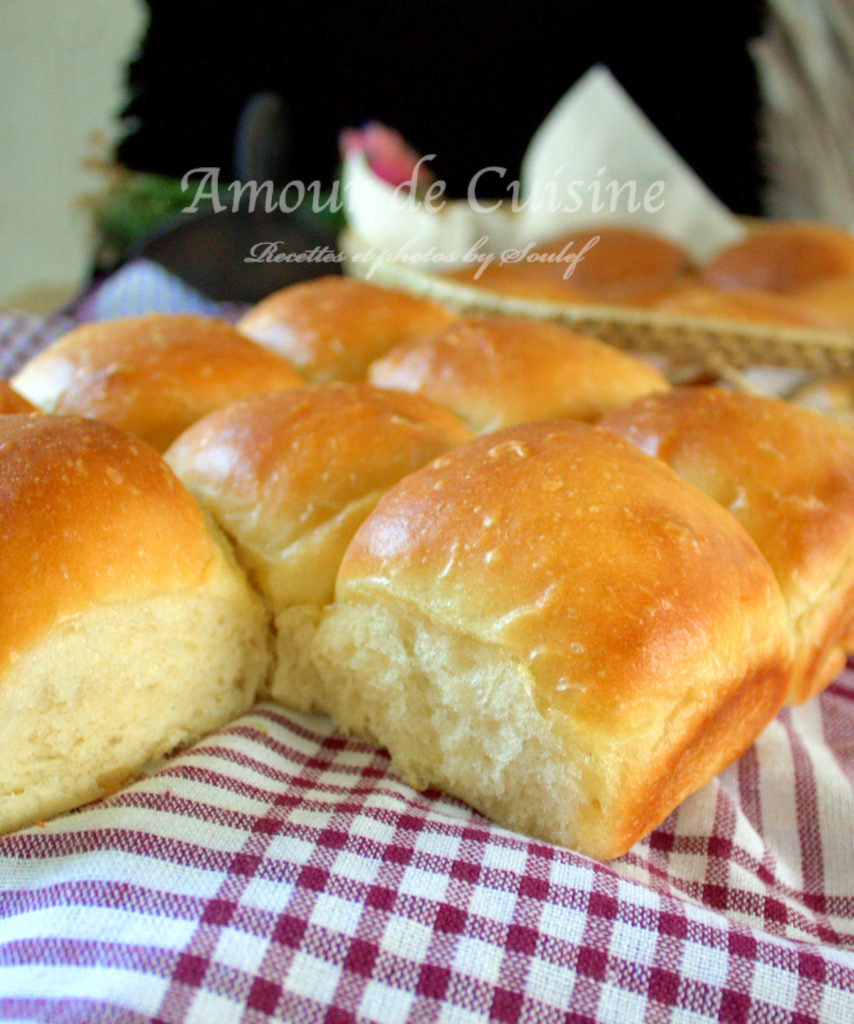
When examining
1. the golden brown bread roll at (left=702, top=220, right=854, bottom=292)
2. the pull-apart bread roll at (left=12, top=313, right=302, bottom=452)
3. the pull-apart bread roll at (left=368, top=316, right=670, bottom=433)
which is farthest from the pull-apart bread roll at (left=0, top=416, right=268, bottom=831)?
the golden brown bread roll at (left=702, top=220, right=854, bottom=292)

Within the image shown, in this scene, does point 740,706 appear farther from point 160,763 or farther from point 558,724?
point 160,763

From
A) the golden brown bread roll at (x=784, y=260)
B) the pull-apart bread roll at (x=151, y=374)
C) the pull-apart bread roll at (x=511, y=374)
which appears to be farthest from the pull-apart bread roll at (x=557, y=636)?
the golden brown bread roll at (x=784, y=260)

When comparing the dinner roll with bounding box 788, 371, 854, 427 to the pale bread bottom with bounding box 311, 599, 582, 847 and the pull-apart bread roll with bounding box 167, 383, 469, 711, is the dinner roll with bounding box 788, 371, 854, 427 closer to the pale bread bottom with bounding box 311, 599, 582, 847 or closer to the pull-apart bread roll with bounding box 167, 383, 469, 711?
the pull-apart bread roll with bounding box 167, 383, 469, 711

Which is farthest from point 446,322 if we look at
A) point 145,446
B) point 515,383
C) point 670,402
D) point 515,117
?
point 515,117

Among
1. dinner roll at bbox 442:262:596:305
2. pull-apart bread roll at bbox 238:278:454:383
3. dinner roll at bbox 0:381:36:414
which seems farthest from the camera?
dinner roll at bbox 442:262:596:305

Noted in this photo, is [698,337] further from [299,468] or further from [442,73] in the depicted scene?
[442,73]

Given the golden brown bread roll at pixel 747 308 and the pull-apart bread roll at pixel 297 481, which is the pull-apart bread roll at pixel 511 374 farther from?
the golden brown bread roll at pixel 747 308
